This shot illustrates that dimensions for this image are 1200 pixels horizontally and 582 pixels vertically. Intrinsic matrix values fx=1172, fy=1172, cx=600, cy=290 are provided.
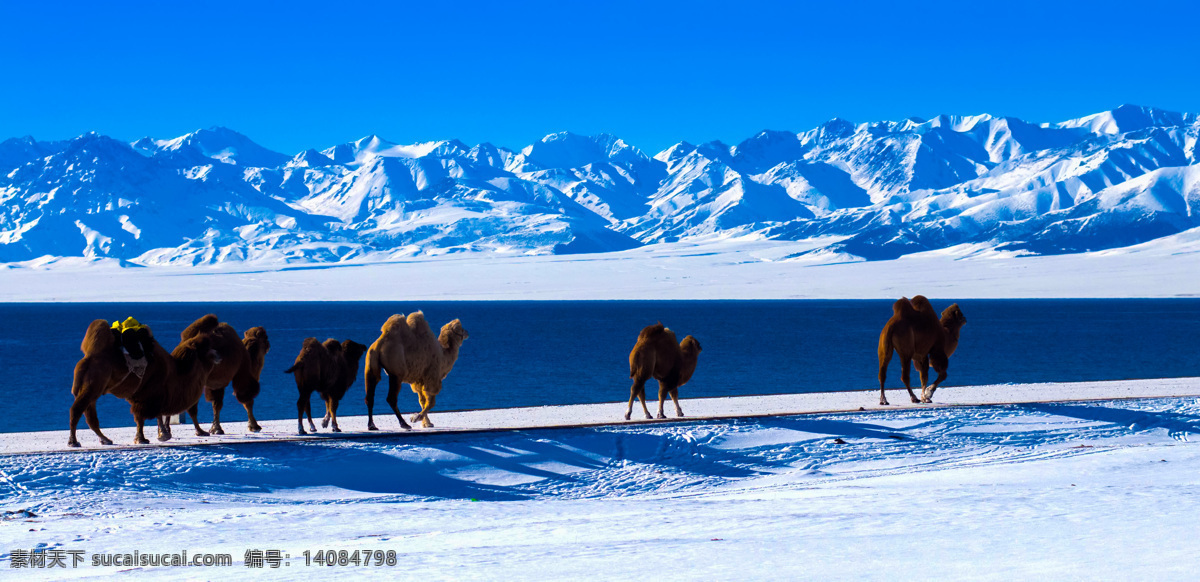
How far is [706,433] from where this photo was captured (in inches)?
624

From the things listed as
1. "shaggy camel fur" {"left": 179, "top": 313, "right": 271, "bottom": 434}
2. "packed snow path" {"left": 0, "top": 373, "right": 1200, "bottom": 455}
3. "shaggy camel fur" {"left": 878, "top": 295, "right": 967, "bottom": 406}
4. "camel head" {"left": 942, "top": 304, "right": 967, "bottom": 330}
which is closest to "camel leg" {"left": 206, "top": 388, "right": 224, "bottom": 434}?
"shaggy camel fur" {"left": 179, "top": 313, "right": 271, "bottom": 434}

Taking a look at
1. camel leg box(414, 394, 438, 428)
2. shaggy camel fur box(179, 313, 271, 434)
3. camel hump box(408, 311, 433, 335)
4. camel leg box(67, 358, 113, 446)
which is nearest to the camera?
camel leg box(67, 358, 113, 446)

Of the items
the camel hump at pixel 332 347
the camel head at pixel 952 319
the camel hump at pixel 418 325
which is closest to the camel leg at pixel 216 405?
the camel hump at pixel 332 347

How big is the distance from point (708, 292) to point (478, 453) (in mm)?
153781

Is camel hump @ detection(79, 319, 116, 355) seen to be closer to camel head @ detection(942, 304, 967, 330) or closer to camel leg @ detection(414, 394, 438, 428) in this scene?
camel leg @ detection(414, 394, 438, 428)

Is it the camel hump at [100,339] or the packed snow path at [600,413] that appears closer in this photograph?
the camel hump at [100,339]

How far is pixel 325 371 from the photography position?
15.4 metres

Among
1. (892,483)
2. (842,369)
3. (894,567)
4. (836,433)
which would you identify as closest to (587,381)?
(842,369)

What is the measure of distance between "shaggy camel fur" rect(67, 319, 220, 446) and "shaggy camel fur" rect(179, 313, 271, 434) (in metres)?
0.37

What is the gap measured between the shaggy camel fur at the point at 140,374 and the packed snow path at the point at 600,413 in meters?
0.43

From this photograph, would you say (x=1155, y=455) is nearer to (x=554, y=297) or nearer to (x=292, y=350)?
(x=292, y=350)

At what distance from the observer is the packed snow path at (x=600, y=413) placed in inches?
586

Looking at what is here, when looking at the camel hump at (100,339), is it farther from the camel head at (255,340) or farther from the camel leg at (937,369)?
the camel leg at (937,369)

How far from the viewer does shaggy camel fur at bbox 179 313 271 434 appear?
1479 cm
